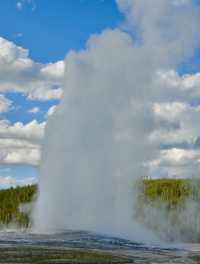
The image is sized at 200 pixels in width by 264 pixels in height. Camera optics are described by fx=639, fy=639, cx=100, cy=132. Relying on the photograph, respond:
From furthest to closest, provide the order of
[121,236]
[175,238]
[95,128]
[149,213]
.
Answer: [149,213] < [175,238] < [95,128] < [121,236]

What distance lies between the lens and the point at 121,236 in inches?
1748

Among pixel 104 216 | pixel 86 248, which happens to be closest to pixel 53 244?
pixel 86 248

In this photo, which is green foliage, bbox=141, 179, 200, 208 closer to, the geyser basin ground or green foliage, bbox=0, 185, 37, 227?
green foliage, bbox=0, 185, 37, 227

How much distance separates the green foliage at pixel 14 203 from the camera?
80238 mm

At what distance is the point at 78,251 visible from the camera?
104 ft

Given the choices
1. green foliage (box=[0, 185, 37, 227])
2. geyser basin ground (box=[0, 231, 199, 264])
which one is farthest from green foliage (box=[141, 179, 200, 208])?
geyser basin ground (box=[0, 231, 199, 264])

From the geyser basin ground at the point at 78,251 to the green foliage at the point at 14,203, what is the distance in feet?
107

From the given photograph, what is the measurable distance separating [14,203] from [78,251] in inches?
2565

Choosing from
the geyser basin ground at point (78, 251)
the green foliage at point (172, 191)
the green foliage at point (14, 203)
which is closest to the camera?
the geyser basin ground at point (78, 251)

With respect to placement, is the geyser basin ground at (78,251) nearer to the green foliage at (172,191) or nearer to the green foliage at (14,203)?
the green foliage at (14,203)

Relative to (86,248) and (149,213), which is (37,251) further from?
(149,213)

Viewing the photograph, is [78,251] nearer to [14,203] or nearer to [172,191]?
[14,203]

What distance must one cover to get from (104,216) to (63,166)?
5.04m

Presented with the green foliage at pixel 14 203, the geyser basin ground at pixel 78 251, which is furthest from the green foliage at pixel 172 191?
the geyser basin ground at pixel 78 251
